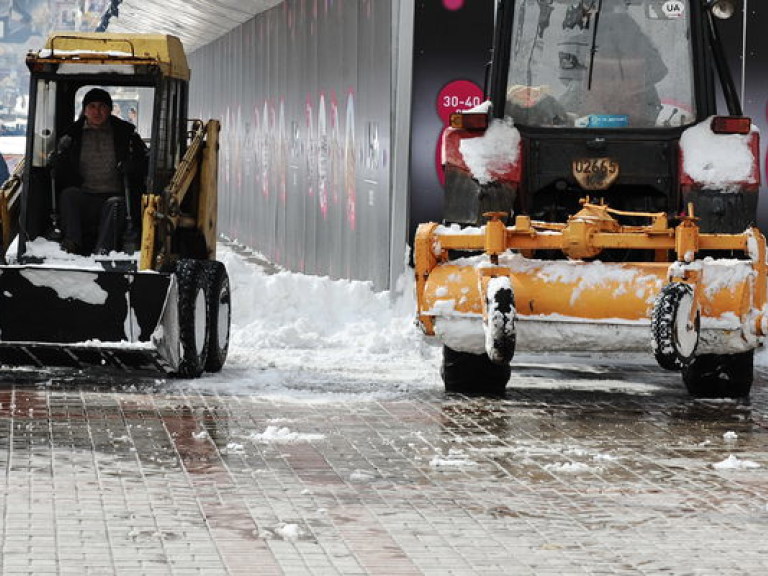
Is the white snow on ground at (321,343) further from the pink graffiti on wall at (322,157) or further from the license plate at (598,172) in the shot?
the pink graffiti on wall at (322,157)

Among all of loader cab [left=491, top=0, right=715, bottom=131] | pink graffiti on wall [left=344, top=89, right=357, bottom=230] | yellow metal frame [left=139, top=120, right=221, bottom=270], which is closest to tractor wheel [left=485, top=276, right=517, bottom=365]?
loader cab [left=491, top=0, right=715, bottom=131]

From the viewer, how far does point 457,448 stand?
32.9 ft

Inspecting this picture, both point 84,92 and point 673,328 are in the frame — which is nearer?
point 673,328

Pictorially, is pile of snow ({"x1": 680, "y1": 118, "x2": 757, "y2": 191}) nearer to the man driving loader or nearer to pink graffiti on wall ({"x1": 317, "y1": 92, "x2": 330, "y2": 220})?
the man driving loader

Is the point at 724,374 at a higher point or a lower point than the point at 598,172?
lower

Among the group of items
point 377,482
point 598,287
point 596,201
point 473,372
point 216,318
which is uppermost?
point 596,201

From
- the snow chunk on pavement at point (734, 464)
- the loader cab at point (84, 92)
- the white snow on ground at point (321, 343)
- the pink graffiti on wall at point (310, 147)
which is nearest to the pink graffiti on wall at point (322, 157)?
the pink graffiti on wall at point (310, 147)

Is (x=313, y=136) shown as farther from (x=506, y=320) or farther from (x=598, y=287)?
(x=506, y=320)

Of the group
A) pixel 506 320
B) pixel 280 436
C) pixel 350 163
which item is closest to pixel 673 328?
pixel 506 320

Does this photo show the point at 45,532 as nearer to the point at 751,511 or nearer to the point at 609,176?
the point at 751,511

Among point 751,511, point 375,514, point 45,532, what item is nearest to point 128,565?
point 45,532

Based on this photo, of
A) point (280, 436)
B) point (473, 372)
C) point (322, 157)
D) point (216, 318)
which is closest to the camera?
point (280, 436)

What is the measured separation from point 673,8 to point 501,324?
282 cm

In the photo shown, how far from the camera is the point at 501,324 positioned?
11.1 metres
